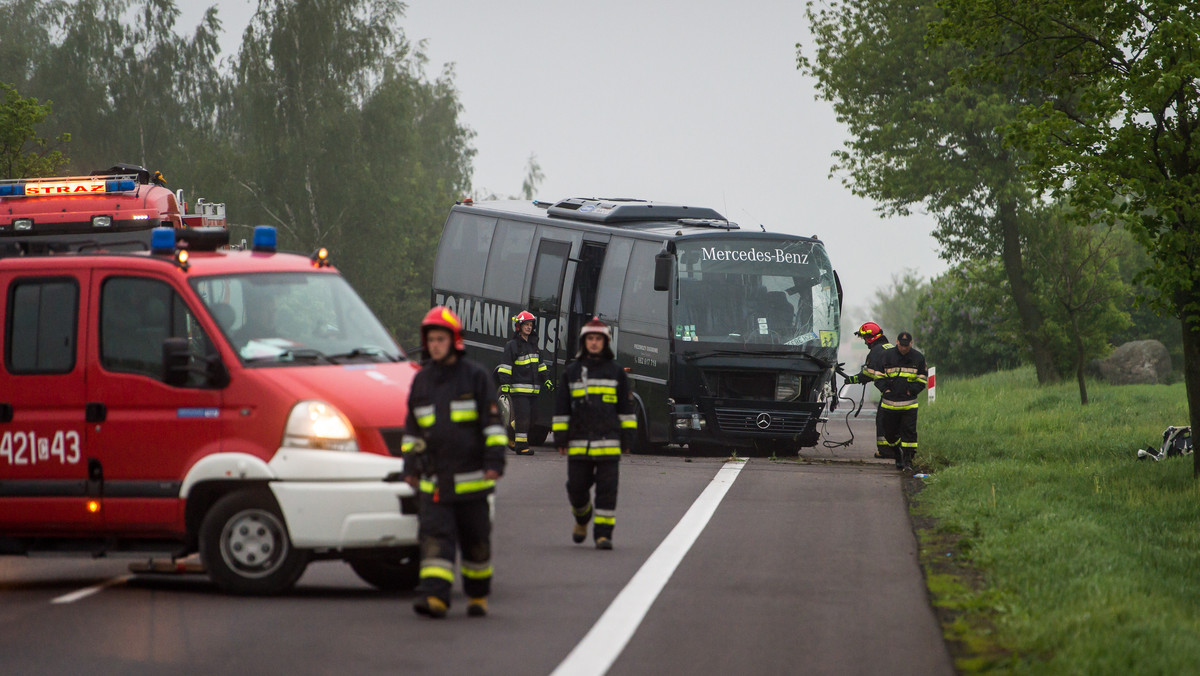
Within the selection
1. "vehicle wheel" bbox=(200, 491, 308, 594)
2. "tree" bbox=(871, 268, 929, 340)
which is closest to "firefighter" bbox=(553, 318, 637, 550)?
"vehicle wheel" bbox=(200, 491, 308, 594)

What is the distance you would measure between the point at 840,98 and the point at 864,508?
28610 mm

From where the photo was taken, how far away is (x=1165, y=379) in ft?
152

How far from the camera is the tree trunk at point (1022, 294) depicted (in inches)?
1630

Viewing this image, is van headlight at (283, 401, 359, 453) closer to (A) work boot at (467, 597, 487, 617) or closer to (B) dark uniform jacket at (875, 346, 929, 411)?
(A) work boot at (467, 597, 487, 617)

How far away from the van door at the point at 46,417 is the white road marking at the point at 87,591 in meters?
0.40

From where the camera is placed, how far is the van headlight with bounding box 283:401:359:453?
30.2 feet

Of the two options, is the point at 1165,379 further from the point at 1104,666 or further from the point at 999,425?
the point at 1104,666

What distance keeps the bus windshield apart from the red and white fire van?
11.7m

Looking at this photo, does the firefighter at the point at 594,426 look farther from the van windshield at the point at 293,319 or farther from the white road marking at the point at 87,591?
the white road marking at the point at 87,591

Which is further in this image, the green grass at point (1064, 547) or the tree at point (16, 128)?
the tree at point (16, 128)

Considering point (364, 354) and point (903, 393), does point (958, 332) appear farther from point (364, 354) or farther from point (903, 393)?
point (364, 354)

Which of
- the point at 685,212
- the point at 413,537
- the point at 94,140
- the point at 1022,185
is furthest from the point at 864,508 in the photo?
the point at 94,140

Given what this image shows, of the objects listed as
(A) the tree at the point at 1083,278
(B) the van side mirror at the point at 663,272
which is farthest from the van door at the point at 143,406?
(A) the tree at the point at 1083,278

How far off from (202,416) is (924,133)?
3260cm
